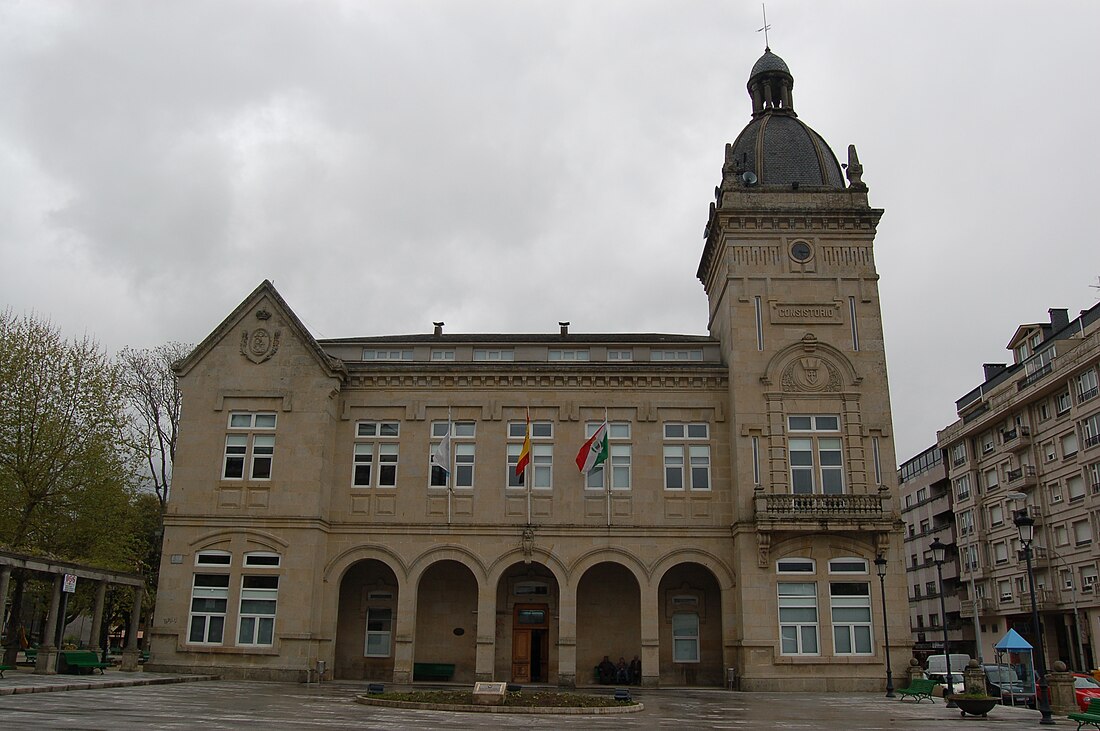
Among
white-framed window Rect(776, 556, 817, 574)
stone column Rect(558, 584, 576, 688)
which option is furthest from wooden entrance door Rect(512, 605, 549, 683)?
white-framed window Rect(776, 556, 817, 574)

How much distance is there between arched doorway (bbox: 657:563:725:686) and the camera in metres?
34.5

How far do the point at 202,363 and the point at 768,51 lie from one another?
100 ft

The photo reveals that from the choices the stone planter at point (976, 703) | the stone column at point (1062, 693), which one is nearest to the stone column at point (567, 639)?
the stone planter at point (976, 703)

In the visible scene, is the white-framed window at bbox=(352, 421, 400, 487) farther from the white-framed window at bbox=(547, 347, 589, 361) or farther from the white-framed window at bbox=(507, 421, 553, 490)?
the white-framed window at bbox=(547, 347, 589, 361)

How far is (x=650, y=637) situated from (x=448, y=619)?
8272 mm

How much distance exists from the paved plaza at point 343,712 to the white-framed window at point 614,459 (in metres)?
8.46

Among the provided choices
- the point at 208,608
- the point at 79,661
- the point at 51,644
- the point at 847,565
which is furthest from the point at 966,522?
the point at 51,644

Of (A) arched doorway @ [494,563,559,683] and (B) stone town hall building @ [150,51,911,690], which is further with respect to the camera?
(A) arched doorway @ [494,563,559,683]

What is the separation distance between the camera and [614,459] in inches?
1395

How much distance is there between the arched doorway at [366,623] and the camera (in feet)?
116

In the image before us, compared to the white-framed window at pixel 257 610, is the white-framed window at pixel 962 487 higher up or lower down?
higher up

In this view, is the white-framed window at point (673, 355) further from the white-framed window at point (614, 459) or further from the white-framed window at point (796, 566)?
the white-framed window at point (796, 566)

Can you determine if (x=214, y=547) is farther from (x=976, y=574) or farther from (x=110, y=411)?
(x=976, y=574)

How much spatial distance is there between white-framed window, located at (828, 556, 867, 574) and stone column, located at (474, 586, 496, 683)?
12.9m
